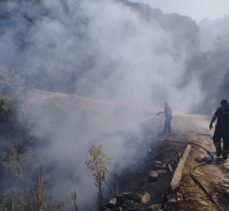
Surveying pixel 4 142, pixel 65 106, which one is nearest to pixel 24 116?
pixel 4 142

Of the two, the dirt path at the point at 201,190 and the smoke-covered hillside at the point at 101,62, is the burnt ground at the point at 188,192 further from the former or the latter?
the smoke-covered hillside at the point at 101,62

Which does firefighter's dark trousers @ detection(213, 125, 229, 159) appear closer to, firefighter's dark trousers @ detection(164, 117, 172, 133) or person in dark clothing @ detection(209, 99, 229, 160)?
person in dark clothing @ detection(209, 99, 229, 160)

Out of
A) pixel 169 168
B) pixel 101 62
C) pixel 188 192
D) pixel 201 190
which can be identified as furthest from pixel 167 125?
pixel 101 62

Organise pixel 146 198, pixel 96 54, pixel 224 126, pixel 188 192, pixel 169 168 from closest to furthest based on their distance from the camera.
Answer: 1. pixel 188 192
2. pixel 146 198
3. pixel 169 168
4. pixel 224 126
5. pixel 96 54

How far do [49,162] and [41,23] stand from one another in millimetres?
18840

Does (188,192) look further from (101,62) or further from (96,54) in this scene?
(96,54)

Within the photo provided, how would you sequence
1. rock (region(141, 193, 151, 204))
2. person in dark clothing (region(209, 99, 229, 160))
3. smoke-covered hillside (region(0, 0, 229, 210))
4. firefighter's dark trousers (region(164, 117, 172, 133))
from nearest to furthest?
rock (region(141, 193, 151, 204)) < person in dark clothing (region(209, 99, 229, 160)) < firefighter's dark trousers (region(164, 117, 172, 133)) < smoke-covered hillside (region(0, 0, 229, 210))

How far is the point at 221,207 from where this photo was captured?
539 centimetres

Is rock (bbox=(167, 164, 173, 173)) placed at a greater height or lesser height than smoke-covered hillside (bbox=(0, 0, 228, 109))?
lesser

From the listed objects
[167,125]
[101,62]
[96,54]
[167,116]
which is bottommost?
[167,125]

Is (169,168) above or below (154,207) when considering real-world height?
above

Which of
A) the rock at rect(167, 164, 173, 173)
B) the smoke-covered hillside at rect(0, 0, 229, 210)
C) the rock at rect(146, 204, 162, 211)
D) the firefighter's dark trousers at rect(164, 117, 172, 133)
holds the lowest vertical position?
the rock at rect(146, 204, 162, 211)

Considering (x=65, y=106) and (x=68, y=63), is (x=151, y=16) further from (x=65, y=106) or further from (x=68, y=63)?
(x=65, y=106)

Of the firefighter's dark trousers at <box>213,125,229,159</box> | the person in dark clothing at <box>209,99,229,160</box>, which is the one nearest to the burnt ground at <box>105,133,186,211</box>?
the firefighter's dark trousers at <box>213,125,229,159</box>
